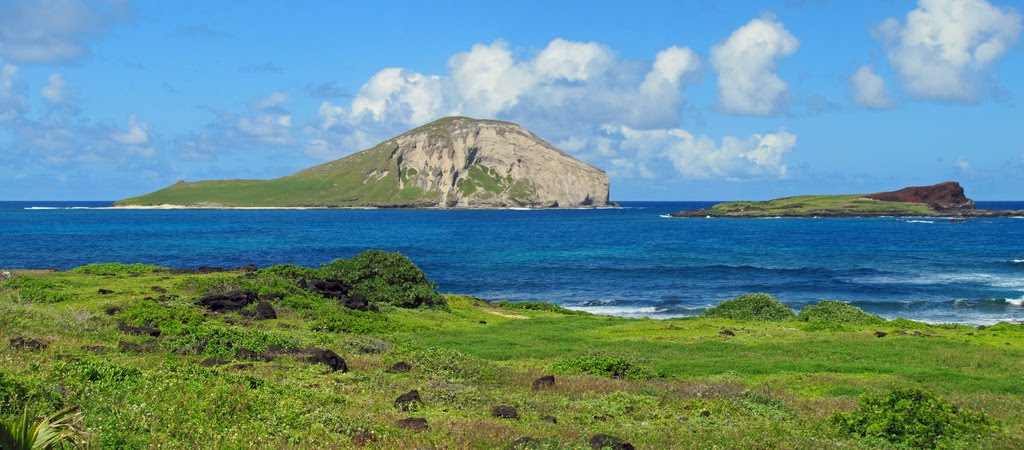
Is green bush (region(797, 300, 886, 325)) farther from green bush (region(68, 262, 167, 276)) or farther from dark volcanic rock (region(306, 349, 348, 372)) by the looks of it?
green bush (region(68, 262, 167, 276))

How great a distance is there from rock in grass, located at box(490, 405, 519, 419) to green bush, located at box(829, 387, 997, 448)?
618 centimetres

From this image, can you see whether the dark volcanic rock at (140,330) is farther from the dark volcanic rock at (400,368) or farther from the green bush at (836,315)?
the green bush at (836,315)

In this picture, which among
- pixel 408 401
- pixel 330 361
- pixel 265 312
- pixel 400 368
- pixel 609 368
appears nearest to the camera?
pixel 408 401

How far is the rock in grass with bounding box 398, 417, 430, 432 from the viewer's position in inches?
486

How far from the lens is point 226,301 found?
1185 inches

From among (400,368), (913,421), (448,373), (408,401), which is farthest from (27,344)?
(913,421)

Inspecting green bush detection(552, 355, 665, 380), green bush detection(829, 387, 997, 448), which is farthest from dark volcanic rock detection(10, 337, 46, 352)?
green bush detection(829, 387, 997, 448)

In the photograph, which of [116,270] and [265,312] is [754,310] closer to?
[265,312]

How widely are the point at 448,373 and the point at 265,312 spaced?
13429mm

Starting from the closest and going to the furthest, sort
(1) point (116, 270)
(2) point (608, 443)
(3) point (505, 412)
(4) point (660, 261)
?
(2) point (608, 443)
(3) point (505, 412)
(1) point (116, 270)
(4) point (660, 261)

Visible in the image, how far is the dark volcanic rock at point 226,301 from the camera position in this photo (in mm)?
29609

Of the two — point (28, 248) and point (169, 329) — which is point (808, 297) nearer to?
point (169, 329)

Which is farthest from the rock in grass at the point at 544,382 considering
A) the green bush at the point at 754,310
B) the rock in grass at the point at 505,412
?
the green bush at the point at 754,310

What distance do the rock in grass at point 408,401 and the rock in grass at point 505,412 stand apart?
59.6 inches
